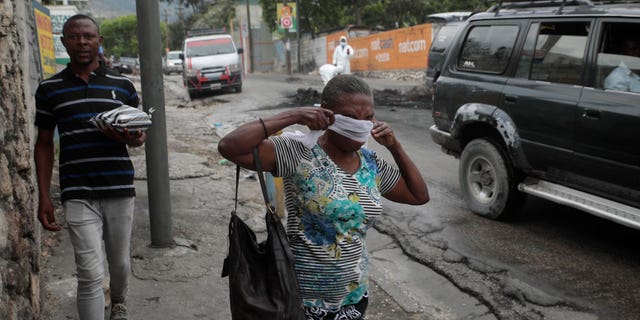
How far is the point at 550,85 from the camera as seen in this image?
495 centimetres

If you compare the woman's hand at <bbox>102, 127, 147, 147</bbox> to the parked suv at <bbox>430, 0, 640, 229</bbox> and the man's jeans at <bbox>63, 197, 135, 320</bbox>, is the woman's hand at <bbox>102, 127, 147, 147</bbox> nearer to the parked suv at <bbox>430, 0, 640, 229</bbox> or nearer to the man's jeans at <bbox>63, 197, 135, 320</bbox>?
the man's jeans at <bbox>63, 197, 135, 320</bbox>

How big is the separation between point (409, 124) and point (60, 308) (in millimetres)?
8786

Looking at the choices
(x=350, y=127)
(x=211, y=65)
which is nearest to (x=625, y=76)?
(x=350, y=127)

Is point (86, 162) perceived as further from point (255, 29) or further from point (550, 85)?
point (255, 29)

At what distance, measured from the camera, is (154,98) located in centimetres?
442

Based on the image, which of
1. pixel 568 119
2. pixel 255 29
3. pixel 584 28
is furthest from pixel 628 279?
pixel 255 29

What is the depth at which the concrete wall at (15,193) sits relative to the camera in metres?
2.40

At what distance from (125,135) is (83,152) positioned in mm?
275

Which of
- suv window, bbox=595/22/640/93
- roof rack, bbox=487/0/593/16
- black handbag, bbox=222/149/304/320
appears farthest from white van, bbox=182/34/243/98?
black handbag, bbox=222/149/304/320

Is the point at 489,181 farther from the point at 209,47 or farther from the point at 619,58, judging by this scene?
the point at 209,47

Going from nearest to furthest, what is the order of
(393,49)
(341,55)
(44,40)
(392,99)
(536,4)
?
(536,4)
(44,40)
(392,99)
(341,55)
(393,49)

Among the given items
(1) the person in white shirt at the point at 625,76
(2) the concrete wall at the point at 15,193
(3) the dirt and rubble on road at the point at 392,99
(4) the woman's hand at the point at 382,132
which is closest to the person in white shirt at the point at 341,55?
(3) the dirt and rubble on road at the point at 392,99

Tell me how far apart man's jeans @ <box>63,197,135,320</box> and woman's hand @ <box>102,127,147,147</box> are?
351mm

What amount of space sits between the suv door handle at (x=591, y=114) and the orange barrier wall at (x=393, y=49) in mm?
20762
